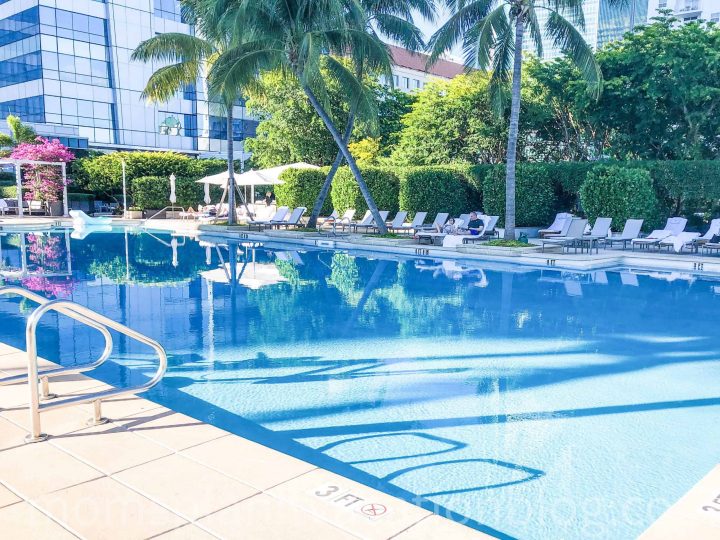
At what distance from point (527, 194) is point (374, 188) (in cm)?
686

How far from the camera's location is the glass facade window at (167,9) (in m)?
50.0

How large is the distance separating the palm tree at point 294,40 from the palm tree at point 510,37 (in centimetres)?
229

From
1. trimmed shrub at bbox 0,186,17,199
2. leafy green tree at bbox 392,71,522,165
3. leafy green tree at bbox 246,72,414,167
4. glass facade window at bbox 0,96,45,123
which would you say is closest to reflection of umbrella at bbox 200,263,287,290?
leafy green tree at bbox 392,71,522,165

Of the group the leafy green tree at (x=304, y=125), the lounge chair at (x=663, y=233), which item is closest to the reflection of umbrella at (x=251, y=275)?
the lounge chair at (x=663, y=233)

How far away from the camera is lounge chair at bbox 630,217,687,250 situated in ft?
55.8

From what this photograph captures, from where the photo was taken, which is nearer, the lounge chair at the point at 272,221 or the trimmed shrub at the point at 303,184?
the lounge chair at the point at 272,221

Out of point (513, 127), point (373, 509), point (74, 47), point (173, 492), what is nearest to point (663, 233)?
point (513, 127)

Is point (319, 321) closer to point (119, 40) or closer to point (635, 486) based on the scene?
point (635, 486)

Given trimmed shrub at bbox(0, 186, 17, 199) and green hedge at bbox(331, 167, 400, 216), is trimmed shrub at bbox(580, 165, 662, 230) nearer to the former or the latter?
green hedge at bbox(331, 167, 400, 216)

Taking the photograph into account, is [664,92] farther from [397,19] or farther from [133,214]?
[133,214]

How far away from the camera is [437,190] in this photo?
23.7 metres

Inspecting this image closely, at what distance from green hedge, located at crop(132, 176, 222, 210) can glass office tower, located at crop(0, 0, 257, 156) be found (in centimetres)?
1017

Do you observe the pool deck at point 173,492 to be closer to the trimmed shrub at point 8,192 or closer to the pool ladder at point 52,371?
the pool ladder at point 52,371

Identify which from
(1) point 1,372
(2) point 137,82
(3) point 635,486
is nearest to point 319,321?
(1) point 1,372
